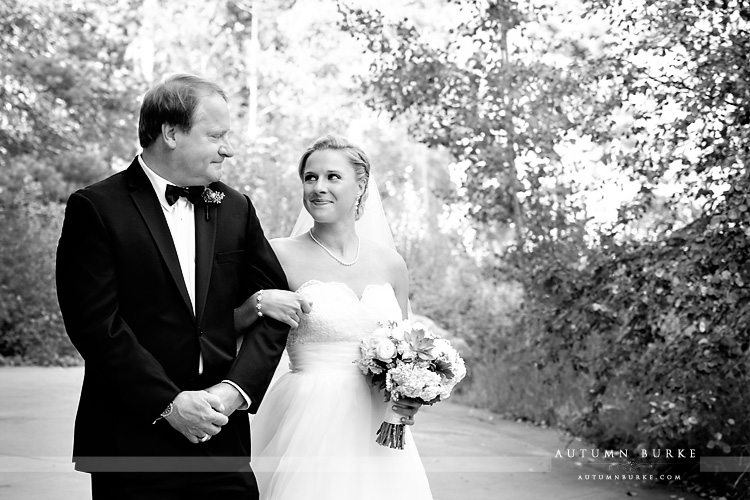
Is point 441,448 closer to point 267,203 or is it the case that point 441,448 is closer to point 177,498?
point 177,498

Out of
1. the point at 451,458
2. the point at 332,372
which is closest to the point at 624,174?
the point at 451,458

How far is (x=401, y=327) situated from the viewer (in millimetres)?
3691

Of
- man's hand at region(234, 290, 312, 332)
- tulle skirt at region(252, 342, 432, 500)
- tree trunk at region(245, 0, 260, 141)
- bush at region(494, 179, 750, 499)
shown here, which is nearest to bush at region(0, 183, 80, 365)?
bush at region(494, 179, 750, 499)

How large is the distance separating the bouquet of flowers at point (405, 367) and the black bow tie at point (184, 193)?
3.27 feet

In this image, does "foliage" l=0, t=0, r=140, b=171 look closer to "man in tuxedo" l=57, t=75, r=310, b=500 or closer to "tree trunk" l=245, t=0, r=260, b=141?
"tree trunk" l=245, t=0, r=260, b=141

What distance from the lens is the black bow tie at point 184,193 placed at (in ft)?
9.50

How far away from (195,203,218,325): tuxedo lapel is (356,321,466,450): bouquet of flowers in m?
0.92

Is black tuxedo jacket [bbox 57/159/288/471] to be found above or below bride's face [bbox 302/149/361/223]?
below

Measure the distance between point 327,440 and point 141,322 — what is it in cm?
128

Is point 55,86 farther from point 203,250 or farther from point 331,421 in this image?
point 203,250

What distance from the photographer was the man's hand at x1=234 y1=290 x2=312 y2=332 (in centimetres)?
305

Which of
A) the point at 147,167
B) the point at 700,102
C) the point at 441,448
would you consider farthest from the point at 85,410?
the point at 441,448

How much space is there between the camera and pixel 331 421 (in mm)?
3830

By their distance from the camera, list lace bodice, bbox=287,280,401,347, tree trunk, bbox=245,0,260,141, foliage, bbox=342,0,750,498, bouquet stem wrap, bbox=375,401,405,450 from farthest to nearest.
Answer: tree trunk, bbox=245,0,260,141 → foliage, bbox=342,0,750,498 → lace bodice, bbox=287,280,401,347 → bouquet stem wrap, bbox=375,401,405,450
